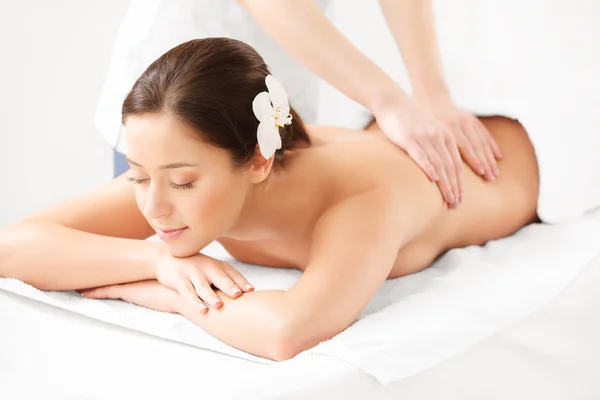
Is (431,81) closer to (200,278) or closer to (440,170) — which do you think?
(440,170)

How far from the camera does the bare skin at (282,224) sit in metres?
1.38

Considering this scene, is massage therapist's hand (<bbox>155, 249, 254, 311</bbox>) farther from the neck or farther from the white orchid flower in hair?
the white orchid flower in hair

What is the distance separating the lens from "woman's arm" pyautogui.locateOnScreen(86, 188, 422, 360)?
134 centimetres

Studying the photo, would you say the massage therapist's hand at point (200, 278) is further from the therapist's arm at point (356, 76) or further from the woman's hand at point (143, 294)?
the therapist's arm at point (356, 76)

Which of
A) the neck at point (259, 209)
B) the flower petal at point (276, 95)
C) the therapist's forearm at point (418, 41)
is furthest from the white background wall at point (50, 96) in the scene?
the flower petal at point (276, 95)

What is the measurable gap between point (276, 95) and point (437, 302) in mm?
426

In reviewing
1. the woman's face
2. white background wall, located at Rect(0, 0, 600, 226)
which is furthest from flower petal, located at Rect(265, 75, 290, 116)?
white background wall, located at Rect(0, 0, 600, 226)

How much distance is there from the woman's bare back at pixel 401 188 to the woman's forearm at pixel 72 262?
0.23 m

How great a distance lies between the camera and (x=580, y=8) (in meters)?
2.50

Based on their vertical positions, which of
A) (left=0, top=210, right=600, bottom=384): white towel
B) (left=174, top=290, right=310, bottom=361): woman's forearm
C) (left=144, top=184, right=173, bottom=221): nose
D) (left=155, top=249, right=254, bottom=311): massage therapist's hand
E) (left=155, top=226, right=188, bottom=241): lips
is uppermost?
(left=144, top=184, right=173, bottom=221): nose

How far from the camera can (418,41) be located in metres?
2.09

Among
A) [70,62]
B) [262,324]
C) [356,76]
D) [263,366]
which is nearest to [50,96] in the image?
[70,62]

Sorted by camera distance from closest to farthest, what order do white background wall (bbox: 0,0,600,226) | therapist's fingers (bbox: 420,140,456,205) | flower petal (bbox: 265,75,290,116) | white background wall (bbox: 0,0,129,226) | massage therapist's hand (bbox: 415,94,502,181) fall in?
flower petal (bbox: 265,75,290,116) < therapist's fingers (bbox: 420,140,456,205) < massage therapist's hand (bbox: 415,94,502,181) < white background wall (bbox: 0,0,600,226) < white background wall (bbox: 0,0,129,226)

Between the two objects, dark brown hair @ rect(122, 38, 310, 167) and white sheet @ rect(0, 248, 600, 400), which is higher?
dark brown hair @ rect(122, 38, 310, 167)
